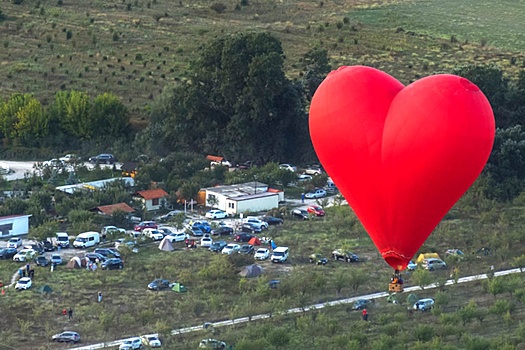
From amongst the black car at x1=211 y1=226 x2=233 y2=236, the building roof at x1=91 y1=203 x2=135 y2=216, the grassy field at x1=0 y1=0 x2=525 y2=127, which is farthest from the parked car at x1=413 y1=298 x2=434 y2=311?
the grassy field at x1=0 y1=0 x2=525 y2=127

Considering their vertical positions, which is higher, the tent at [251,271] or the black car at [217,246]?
the tent at [251,271]

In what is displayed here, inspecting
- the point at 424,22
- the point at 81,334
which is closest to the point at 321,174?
the point at 81,334

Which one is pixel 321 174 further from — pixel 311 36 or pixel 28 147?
pixel 311 36

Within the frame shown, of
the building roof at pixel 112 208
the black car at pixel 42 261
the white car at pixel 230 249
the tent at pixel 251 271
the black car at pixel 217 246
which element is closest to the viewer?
the tent at pixel 251 271

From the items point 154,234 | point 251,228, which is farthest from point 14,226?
point 251,228

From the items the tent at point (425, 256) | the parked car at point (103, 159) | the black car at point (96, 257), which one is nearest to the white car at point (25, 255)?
the black car at point (96, 257)

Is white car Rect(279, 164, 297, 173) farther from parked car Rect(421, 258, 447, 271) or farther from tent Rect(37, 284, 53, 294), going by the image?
tent Rect(37, 284, 53, 294)

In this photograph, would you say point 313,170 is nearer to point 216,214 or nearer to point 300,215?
point 300,215

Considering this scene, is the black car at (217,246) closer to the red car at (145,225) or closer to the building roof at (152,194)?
the red car at (145,225)
